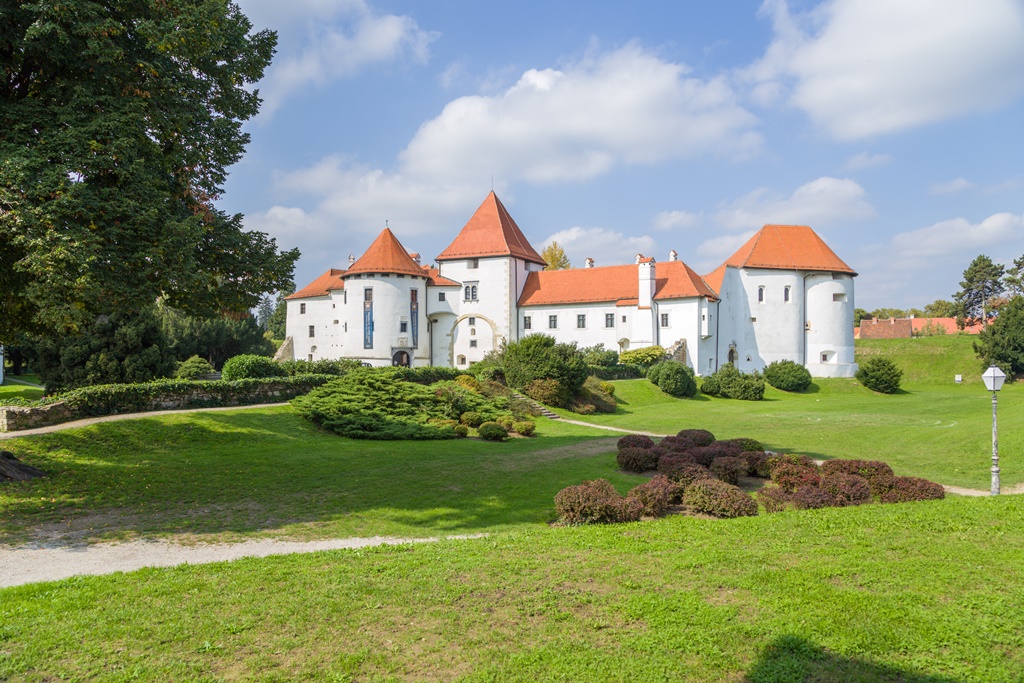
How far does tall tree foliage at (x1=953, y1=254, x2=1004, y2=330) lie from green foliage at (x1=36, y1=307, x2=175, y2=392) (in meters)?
86.0

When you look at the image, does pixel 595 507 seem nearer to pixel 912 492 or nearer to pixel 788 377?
pixel 912 492

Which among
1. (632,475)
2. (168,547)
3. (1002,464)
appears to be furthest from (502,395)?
(168,547)

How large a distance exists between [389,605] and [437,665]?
1316mm

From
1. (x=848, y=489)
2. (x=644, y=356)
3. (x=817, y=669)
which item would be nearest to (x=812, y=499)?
(x=848, y=489)

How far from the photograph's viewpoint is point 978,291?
272ft

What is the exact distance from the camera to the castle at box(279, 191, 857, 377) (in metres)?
52.0

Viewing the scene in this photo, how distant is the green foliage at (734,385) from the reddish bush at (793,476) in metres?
32.2

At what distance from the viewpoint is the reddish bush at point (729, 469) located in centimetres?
1280

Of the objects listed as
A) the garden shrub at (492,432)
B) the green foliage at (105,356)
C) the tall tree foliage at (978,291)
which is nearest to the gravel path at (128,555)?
the garden shrub at (492,432)

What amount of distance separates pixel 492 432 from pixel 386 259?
32.7m

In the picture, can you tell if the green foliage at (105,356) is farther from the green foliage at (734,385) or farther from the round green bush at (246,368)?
the green foliage at (734,385)

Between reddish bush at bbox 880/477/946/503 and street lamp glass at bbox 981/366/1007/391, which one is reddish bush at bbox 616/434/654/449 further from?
street lamp glass at bbox 981/366/1007/391

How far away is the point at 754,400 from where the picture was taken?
142 ft

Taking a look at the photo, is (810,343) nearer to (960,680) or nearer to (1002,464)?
(1002,464)
